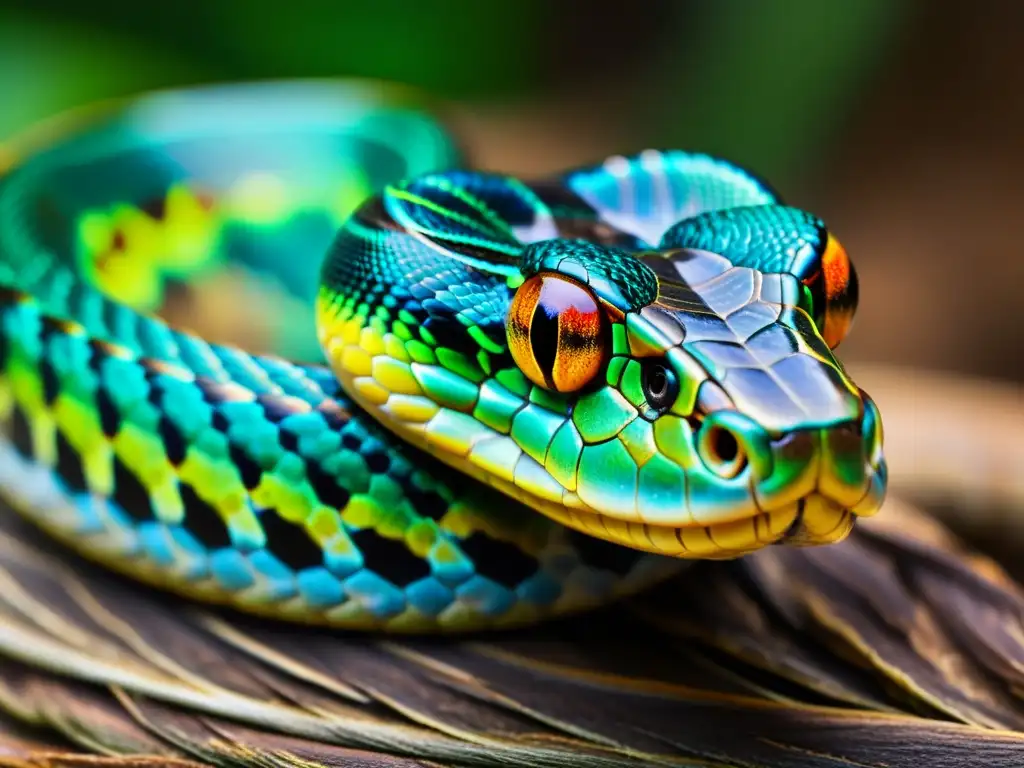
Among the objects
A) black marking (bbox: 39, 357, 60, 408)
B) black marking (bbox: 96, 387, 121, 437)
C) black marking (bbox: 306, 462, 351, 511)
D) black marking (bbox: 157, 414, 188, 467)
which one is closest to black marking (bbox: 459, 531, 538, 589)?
black marking (bbox: 306, 462, 351, 511)

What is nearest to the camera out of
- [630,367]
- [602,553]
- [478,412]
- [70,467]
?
[630,367]

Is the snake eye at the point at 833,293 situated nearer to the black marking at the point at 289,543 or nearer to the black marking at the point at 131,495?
the black marking at the point at 289,543

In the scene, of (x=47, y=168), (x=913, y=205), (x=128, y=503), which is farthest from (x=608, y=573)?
(x=913, y=205)

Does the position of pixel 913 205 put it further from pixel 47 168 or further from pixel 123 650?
pixel 123 650

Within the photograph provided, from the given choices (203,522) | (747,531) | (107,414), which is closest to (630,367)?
(747,531)

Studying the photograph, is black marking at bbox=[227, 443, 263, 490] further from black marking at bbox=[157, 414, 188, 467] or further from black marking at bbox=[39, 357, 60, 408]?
black marking at bbox=[39, 357, 60, 408]

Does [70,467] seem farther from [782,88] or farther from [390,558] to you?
[782,88]
